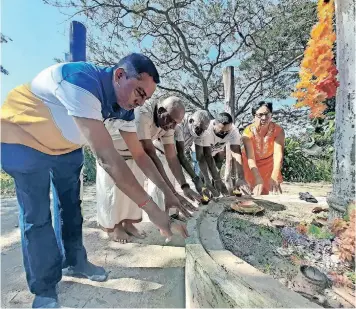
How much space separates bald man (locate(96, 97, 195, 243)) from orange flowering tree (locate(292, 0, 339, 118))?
1.03 meters

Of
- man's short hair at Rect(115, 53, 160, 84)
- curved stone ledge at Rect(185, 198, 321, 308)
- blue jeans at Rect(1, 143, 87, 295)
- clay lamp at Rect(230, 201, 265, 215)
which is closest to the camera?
curved stone ledge at Rect(185, 198, 321, 308)

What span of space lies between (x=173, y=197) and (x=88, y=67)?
41.4 inches

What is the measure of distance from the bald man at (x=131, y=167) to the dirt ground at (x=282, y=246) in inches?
18.8

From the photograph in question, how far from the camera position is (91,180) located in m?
8.75

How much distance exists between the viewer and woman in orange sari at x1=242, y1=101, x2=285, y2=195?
3633 mm

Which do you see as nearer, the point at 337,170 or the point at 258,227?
the point at 337,170

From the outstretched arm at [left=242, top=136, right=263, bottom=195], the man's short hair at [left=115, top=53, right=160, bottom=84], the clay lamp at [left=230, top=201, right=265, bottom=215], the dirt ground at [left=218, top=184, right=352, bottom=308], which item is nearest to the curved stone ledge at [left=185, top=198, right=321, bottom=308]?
the dirt ground at [left=218, top=184, right=352, bottom=308]

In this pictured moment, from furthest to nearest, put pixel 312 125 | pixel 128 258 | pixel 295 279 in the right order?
pixel 312 125
pixel 128 258
pixel 295 279

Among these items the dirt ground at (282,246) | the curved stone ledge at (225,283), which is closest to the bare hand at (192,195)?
the dirt ground at (282,246)

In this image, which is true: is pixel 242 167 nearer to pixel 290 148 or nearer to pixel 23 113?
pixel 23 113

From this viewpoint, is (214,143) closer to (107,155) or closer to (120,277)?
(120,277)

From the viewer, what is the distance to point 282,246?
1.91 m

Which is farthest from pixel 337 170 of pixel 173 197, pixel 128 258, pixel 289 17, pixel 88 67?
pixel 289 17

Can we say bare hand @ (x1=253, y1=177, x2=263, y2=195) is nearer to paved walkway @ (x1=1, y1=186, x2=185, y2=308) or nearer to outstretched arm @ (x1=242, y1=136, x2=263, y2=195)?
outstretched arm @ (x1=242, y1=136, x2=263, y2=195)
